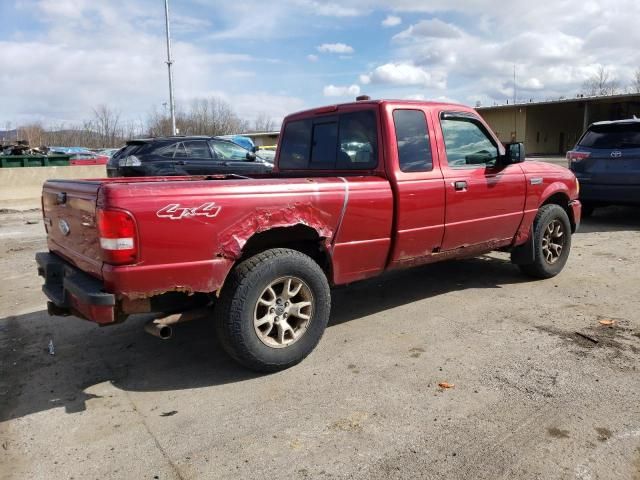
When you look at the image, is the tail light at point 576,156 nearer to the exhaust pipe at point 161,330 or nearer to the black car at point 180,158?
the black car at point 180,158

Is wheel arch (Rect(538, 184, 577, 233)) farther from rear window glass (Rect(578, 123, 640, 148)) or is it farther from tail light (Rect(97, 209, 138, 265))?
tail light (Rect(97, 209, 138, 265))

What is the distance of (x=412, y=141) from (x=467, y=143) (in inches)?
31.7

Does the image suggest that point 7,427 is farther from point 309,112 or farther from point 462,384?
point 309,112

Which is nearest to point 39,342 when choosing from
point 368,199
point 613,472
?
point 368,199

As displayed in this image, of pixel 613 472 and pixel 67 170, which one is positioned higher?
pixel 67 170

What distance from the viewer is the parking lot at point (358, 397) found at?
109 inches

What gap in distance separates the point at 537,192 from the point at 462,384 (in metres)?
2.98

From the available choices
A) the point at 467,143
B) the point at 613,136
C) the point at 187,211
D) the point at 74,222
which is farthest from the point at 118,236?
the point at 613,136

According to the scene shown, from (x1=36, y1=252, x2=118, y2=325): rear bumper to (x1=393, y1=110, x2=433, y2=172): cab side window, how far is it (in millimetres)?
2526

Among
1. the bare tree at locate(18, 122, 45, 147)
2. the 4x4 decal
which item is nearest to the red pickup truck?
the 4x4 decal

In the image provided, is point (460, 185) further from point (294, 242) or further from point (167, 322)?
point (167, 322)

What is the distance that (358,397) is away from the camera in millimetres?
3428

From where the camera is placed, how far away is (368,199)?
4.15m

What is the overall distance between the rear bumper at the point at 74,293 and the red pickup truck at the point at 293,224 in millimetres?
11
